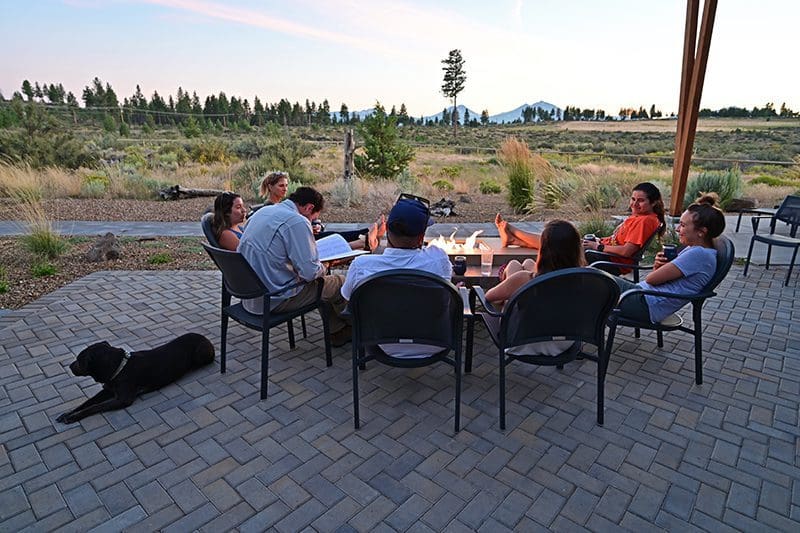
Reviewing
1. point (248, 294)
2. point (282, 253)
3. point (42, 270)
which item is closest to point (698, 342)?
point (282, 253)

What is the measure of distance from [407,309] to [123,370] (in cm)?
161

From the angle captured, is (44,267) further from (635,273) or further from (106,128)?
(106,128)

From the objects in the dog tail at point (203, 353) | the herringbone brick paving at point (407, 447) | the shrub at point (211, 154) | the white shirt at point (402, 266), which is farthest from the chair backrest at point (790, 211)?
the shrub at point (211, 154)

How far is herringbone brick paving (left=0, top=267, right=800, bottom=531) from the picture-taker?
1.69 m

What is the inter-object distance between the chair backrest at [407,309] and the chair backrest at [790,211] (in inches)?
219

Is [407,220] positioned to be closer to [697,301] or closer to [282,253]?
[282,253]

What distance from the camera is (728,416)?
7.62ft

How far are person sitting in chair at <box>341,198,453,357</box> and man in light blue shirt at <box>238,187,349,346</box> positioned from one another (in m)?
0.49

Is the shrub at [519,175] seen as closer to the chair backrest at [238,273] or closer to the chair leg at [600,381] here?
the chair leg at [600,381]

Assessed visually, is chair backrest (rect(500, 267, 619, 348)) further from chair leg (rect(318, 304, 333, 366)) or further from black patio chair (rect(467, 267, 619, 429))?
chair leg (rect(318, 304, 333, 366))

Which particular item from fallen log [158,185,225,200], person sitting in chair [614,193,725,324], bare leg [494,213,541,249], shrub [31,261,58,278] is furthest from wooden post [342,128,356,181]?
person sitting in chair [614,193,725,324]

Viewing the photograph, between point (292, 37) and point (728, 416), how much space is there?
14.3 m

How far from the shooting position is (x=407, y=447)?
81.5 inches

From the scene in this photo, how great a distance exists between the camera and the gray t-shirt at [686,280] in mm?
2459
